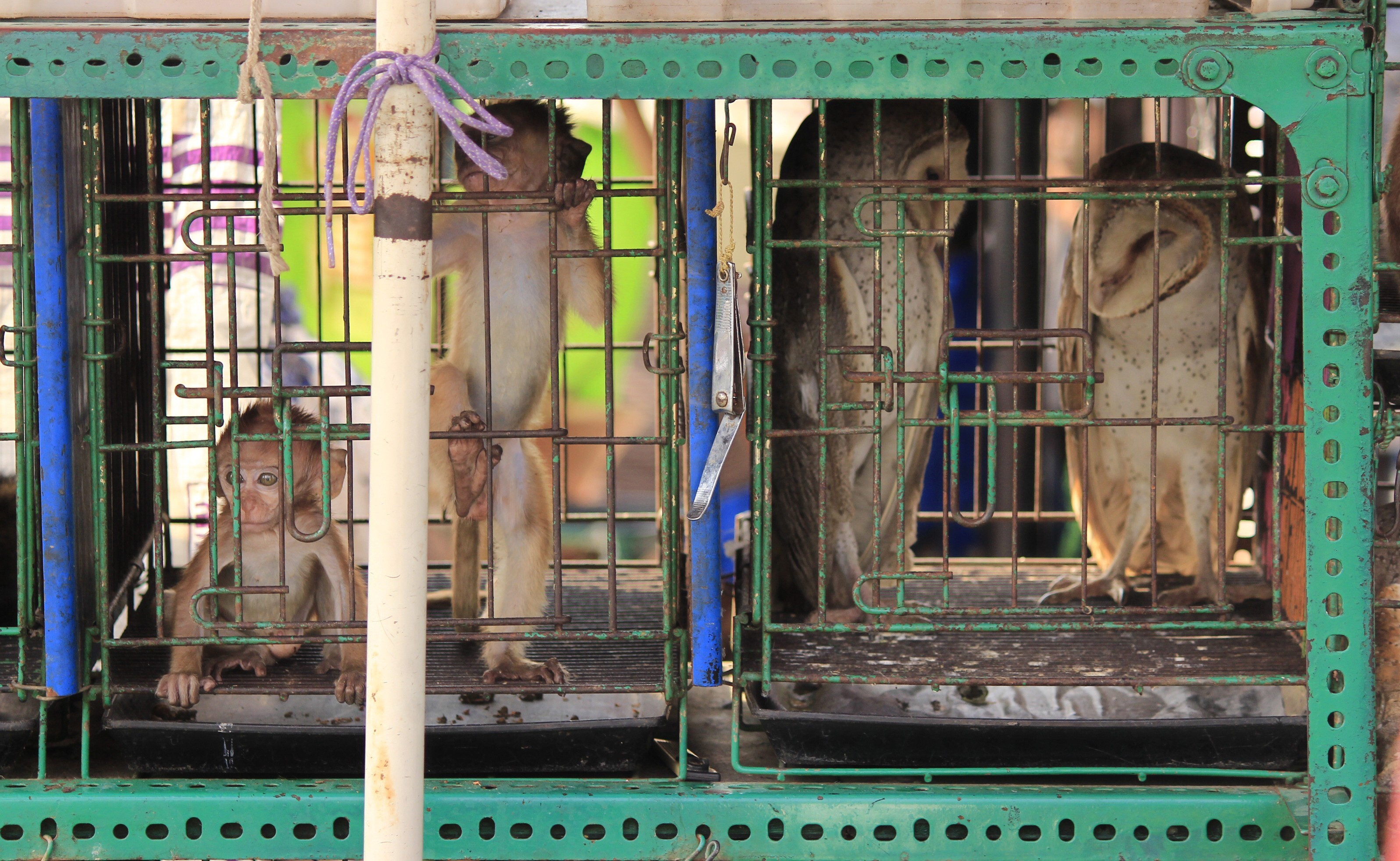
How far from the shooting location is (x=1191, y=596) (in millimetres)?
3576

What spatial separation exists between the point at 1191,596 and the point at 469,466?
1.91 meters

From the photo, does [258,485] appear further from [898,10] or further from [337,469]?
[898,10]

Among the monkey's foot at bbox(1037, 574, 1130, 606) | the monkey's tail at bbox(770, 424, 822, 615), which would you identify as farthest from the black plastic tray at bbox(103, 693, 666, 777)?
the monkey's foot at bbox(1037, 574, 1130, 606)

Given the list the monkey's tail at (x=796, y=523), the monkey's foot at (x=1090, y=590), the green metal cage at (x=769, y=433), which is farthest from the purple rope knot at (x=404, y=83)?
the monkey's foot at (x=1090, y=590)

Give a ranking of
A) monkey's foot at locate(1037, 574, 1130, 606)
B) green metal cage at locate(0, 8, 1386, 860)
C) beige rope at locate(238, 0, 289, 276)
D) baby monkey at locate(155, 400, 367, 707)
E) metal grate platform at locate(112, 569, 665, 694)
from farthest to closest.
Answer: monkey's foot at locate(1037, 574, 1130, 606) < baby monkey at locate(155, 400, 367, 707) < metal grate platform at locate(112, 569, 665, 694) < green metal cage at locate(0, 8, 1386, 860) < beige rope at locate(238, 0, 289, 276)

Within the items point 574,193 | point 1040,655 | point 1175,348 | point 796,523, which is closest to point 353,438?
point 574,193

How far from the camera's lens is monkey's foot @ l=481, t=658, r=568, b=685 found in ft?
9.78

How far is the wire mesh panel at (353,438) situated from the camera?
278 cm

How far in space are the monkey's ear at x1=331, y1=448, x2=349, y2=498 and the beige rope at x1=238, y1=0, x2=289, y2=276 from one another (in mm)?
1119

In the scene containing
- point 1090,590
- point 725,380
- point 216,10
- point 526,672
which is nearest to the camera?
point 216,10

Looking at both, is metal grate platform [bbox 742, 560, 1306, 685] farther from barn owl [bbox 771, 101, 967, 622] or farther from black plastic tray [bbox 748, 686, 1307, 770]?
barn owl [bbox 771, 101, 967, 622]

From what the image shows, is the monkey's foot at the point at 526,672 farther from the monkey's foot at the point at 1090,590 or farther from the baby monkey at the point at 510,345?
the monkey's foot at the point at 1090,590

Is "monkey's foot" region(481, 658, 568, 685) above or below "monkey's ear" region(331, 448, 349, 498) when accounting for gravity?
below

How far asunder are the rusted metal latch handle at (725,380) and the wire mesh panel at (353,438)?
0.41ft
